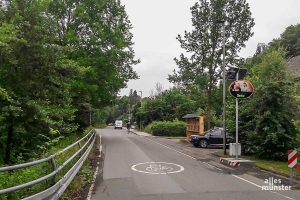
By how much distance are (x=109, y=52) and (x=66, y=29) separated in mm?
4116

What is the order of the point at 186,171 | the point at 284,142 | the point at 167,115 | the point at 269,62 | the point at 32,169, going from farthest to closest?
1. the point at 167,115
2. the point at 269,62
3. the point at 284,142
4. the point at 186,171
5. the point at 32,169

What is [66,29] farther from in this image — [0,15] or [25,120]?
[25,120]

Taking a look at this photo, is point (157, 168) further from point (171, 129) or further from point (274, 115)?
point (171, 129)

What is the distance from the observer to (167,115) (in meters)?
63.5

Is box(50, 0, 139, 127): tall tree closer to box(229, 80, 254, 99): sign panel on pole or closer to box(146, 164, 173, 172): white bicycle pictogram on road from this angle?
box(229, 80, 254, 99): sign panel on pole

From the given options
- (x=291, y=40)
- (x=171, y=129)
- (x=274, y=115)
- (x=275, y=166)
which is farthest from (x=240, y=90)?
(x=291, y=40)

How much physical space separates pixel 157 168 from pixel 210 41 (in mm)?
19885

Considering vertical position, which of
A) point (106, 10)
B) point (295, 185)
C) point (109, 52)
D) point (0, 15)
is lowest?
point (295, 185)

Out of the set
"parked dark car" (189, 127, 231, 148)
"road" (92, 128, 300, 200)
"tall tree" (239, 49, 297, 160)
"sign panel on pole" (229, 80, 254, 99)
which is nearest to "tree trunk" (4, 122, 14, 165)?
"road" (92, 128, 300, 200)

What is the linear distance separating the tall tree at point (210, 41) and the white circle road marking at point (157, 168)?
16573 mm

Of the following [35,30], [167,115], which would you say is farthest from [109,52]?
[167,115]

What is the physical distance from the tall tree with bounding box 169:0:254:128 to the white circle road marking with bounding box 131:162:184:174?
1657 centimetres

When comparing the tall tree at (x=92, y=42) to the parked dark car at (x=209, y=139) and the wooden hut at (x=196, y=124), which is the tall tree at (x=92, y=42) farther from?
the parked dark car at (x=209, y=139)

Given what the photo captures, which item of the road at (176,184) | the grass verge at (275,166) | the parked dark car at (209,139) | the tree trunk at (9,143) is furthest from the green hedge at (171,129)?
the tree trunk at (9,143)
